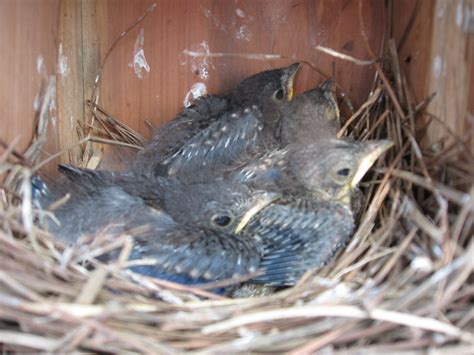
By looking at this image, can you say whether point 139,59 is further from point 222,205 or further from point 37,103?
point 222,205

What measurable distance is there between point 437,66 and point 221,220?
0.74 m

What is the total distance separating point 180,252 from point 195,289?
0.50ft

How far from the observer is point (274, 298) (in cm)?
138

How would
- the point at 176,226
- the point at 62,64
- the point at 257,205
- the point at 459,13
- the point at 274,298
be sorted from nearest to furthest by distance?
the point at 274,298
the point at 459,13
the point at 176,226
the point at 257,205
the point at 62,64

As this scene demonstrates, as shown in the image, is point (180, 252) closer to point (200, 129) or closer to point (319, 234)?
point (319, 234)

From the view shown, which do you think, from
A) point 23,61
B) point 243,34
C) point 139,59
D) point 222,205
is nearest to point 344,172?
point 222,205

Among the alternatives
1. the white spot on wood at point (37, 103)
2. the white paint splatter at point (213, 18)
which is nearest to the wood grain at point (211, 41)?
the white paint splatter at point (213, 18)

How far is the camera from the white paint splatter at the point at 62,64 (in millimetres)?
1968

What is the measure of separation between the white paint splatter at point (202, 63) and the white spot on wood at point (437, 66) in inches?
33.6

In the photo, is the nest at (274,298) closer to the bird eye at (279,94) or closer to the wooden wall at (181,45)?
the wooden wall at (181,45)

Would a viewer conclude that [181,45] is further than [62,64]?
Yes

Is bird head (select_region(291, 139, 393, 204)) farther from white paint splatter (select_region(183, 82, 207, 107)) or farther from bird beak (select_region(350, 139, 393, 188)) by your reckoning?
white paint splatter (select_region(183, 82, 207, 107))

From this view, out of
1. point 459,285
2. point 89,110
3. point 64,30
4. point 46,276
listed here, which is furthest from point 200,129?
point 459,285

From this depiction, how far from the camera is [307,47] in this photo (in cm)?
212
